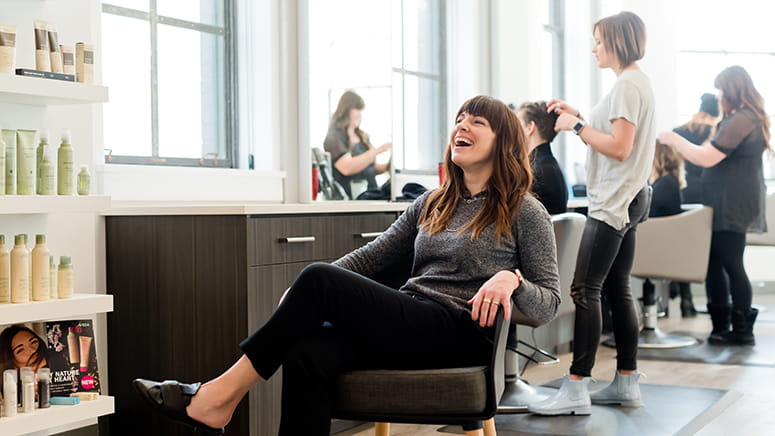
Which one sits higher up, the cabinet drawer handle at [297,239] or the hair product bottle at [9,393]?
the cabinet drawer handle at [297,239]

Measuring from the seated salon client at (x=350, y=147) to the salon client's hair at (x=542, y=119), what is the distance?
2.93 ft

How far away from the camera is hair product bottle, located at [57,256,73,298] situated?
2.45 meters

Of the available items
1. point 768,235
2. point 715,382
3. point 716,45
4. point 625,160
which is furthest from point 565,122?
point 716,45

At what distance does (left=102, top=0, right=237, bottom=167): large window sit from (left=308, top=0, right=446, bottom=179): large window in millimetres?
365

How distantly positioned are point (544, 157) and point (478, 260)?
1.26 m

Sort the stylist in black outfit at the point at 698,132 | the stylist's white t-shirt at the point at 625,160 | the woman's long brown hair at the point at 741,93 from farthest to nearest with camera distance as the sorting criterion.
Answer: the stylist in black outfit at the point at 698,132 → the woman's long brown hair at the point at 741,93 → the stylist's white t-shirt at the point at 625,160

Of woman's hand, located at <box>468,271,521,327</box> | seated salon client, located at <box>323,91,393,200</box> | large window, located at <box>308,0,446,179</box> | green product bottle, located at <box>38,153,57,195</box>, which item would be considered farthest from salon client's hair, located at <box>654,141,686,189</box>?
green product bottle, located at <box>38,153,57,195</box>

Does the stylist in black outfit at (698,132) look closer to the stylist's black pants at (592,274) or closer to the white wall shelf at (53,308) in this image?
the stylist's black pants at (592,274)

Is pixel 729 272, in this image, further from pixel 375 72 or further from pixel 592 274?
pixel 375 72

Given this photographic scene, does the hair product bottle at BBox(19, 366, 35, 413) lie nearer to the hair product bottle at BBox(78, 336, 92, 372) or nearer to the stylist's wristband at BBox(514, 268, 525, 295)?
the hair product bottle at BBox(78, 336, 92, 372)

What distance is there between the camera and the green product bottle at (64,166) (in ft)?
8.03

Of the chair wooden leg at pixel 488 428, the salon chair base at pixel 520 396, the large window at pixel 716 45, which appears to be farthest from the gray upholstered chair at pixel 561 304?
the large window at pixel 716 45

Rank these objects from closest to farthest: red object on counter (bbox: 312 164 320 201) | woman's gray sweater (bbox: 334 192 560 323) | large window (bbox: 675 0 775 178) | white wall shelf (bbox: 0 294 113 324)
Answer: woman's gray sweater (bbox: 334 192 560 323) → white wall shelf (bbox: 0 294 113 324) → red object on counter (bbox: 312 164 320 201) → large window (bbox: 675 0 775 178)

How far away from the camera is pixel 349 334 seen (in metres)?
2.06
